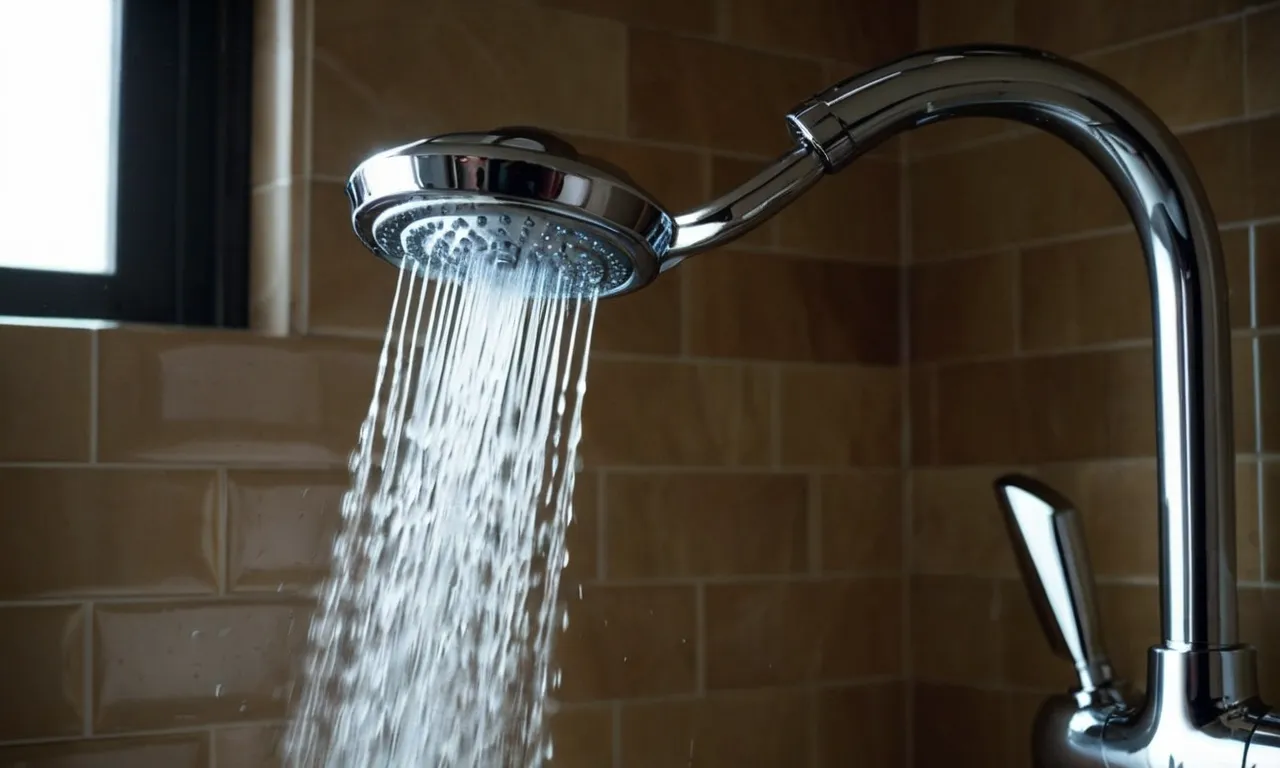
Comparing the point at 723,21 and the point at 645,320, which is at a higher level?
the point at 723,21

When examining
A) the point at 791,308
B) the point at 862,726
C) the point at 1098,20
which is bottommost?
the point at 862,726

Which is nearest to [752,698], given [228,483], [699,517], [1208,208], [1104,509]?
[699,517]

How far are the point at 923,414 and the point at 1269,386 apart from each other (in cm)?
32

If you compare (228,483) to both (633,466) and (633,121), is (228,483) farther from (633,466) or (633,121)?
(633,121)

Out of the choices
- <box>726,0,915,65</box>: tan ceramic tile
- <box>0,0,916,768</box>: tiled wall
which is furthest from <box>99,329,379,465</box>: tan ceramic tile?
<box>726,0,915,65</box>: tan ceramic tile

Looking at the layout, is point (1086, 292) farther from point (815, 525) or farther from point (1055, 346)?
point (815, 525)

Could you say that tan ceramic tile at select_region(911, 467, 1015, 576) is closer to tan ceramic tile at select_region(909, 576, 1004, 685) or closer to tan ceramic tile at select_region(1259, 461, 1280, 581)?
tan ceramic tile at select_region(909, 576, 1004, 685)

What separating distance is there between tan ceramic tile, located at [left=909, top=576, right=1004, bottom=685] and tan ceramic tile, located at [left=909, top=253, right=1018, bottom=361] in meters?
0.19

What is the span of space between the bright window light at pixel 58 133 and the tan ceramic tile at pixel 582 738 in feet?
1.51

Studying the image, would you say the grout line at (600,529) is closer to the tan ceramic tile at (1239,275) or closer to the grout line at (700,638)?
the grout line at (700,638)

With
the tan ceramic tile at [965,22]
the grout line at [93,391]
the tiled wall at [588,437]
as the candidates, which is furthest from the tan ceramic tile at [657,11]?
the grout line at [93,391]

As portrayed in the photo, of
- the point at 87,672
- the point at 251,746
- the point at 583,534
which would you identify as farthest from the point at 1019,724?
the point at 87,672

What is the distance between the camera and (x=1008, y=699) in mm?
1116

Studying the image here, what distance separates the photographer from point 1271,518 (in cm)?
94
